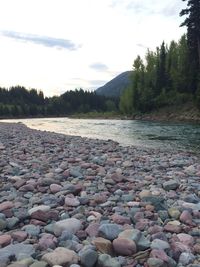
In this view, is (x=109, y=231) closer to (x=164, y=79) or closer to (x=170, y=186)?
(x=170, y=186)

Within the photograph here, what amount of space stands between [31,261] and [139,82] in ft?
306

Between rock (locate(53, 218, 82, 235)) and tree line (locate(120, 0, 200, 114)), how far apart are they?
57072 mm

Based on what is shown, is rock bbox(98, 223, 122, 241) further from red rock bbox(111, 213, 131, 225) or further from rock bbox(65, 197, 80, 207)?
rock bbox(65, 197, 80, 207)

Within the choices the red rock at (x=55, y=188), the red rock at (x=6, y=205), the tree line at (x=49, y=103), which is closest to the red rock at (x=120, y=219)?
the red rock at (x=6, y=205)

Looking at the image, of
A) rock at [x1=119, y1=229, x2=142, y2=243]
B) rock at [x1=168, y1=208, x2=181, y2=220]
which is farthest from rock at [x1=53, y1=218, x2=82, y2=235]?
rock at [x1=168, y1=208, x2=181, y2=220]

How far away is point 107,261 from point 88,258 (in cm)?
22

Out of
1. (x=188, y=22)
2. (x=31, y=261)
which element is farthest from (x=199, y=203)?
(x=188, y=22)

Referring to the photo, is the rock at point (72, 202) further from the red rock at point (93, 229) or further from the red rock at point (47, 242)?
the red rock at point (47, 242)

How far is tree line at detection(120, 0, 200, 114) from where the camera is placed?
74.4 meters

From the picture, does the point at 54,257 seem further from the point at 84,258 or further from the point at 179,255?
the point at 179,255

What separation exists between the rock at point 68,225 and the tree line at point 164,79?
5707 cm

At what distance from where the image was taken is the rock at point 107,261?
449cm

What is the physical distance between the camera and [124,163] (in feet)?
38.6

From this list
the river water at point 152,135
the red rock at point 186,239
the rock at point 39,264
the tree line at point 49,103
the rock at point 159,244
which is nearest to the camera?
the rock at point 39,264
